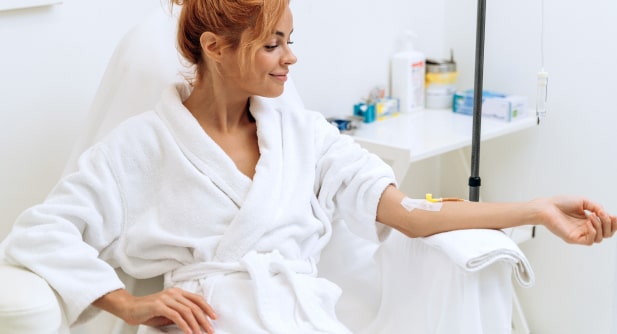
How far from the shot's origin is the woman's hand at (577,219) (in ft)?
4.89

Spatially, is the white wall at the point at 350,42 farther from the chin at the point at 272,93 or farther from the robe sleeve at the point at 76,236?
the robe sleeve at the point at 76,236

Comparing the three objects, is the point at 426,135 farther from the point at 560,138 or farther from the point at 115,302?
the point at 115,302

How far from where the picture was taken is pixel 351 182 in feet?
5.53

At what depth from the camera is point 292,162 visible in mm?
1651

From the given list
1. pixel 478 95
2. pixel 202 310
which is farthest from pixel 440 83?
pixel 202 310

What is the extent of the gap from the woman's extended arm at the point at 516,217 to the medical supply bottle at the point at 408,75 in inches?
40.6

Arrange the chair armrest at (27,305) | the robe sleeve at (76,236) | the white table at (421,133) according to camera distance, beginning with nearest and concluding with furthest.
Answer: the chair armrest at (27,305) → the robe sleeve at (76,236) → the white table at (421,133)

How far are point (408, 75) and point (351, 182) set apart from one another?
1.02 metres

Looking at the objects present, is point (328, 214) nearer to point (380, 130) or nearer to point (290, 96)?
point (290, 96)

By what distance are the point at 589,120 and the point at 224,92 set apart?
4.06ft

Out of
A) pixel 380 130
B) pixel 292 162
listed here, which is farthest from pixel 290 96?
pixel 380 130

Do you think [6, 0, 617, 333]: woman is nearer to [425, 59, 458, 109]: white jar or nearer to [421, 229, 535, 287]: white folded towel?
[421, 229, 535, 287]: white folded towel

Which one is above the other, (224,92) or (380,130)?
(224,92)

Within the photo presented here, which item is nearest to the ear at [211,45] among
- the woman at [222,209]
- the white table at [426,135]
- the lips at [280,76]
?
the woman at [222,209]
